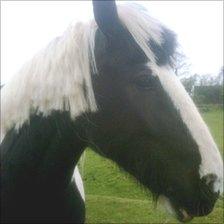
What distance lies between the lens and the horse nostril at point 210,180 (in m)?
1.80

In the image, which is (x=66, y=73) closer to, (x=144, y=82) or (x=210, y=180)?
(x=144, y=82)

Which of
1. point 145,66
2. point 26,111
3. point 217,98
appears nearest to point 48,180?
point 26,111

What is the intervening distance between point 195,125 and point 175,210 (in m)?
0.44

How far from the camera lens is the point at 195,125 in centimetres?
187

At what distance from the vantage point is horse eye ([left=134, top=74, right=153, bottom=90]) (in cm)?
195

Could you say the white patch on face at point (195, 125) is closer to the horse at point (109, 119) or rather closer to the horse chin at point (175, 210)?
the horse at point (109, 119)

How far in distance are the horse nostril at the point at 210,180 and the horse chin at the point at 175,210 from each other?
8.5 inches

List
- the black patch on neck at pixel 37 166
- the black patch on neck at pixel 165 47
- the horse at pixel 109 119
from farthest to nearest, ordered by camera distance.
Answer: the black patch on neck at pixel 37 166 < the black patch on neck at pixel 165 47 < the horse at pixel 109 119

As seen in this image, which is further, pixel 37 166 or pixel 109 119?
pixel 37 166

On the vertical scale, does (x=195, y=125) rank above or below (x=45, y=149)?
above

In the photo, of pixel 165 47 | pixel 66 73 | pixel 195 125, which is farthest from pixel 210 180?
pixel 66 73

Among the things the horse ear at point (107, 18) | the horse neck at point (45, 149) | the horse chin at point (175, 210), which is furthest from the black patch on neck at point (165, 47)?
the horse chin at point (175, 210)

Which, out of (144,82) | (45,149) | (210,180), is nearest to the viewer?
(210,180)

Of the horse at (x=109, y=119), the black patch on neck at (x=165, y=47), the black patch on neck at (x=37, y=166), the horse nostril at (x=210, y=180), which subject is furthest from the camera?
the black patch on neck at (x=37, y=166)
